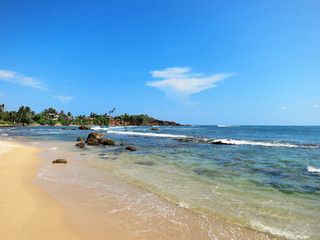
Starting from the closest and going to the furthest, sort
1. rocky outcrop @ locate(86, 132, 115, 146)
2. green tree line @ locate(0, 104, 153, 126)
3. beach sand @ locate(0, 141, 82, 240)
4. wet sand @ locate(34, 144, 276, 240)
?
1. beach sand @ locate(0, 141, 82, 240)
2. wet sand @ locate(34, 144, 276, 240)
3. rocky outcrop @ locate(86, 132, 115, 146)
4. green tree line @ locate(0, 104, 153, 126)

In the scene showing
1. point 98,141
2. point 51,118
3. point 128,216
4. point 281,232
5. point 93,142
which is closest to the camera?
point 281,232

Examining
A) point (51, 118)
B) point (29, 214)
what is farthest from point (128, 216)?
point (51, 118)

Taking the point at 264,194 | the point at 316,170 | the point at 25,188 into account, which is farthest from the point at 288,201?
the point at 25,188

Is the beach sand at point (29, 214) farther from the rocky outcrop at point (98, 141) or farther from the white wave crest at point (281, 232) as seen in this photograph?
the rocky outcrop at point (98, 141)

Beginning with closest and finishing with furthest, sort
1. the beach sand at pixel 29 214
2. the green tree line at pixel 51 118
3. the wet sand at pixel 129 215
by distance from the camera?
the beach sand at pixel 29 214 < the wet sand at pixel 129 215 < the green tree line at pixel 51 118

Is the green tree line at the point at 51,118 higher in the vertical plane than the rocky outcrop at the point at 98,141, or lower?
higher

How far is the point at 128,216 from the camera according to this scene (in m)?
4.46

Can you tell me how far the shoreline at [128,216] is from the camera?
3.74m

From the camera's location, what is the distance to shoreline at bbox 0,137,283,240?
12.3 feet

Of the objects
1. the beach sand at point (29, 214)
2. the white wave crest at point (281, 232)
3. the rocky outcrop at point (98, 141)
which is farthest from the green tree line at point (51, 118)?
the white wave crest at point (281, 232)

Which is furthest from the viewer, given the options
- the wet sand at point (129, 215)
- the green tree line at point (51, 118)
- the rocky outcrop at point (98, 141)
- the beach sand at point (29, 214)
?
the green tree line at point (51, 118)

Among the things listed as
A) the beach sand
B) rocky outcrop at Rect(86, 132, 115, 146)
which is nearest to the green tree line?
rocky outcrop at Rect(86, 132, 115, 146)

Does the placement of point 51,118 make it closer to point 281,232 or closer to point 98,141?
point 98,141

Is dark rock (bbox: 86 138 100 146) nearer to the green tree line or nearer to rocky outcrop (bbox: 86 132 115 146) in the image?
rocky outcrop (bbox: 86 132 115 146)
